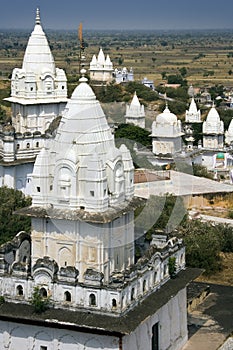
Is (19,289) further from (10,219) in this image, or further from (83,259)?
(10,219)

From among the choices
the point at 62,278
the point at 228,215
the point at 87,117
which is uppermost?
the point at 87,117

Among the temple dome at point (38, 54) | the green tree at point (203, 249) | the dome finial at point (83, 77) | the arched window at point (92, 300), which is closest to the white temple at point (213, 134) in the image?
the temple dome at point (38, 54)

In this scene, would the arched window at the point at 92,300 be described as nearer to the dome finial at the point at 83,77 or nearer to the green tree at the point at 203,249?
the dome finial at the point at 83,77

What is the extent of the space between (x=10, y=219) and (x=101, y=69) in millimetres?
43456

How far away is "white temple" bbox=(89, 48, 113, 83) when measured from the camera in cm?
6294

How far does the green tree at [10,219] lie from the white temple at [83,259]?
19.6 ft

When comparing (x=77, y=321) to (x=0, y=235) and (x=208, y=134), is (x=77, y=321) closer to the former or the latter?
(x=0, y=235)

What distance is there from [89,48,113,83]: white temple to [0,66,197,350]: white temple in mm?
49175

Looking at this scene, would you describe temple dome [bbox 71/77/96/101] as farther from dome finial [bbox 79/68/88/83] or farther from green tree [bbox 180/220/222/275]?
green tree [bbox 180/220/222/275]

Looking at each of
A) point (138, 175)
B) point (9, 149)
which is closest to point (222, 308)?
point (9, 149)

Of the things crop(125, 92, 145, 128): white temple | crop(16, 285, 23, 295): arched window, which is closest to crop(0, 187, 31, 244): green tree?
crop(16, 285, 23, 295): arched window

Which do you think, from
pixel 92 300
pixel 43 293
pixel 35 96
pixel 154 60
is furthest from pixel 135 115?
pixel 154 60

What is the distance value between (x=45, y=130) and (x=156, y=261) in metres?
14.1

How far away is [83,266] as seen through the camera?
1377 cm
